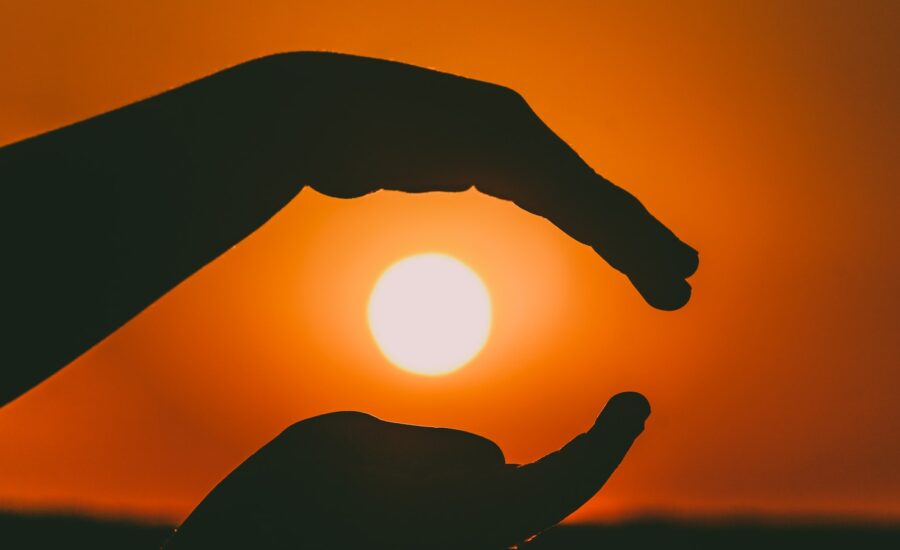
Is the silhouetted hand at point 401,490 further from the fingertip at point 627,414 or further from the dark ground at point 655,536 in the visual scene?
the dark ground at point 655,536

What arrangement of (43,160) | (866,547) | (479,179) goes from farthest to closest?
(866,547), (479,179), (43,160)

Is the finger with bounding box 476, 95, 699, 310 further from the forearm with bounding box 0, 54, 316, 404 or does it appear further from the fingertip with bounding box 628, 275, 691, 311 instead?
the forearm with bounding box 0, 54, 316, 404

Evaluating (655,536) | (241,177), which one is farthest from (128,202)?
(655,536)

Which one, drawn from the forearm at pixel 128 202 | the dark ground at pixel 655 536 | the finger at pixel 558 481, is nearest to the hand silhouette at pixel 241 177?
the forearm at pixel 128 202

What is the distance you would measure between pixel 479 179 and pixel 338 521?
0.24m

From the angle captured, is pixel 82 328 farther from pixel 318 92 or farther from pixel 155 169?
pixel 318 92

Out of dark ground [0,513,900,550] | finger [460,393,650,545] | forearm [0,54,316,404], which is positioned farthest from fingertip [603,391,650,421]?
dark ground [0,513,900,550]

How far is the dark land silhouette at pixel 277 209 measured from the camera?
1.32 feet

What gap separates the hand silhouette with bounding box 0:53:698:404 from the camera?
40 cm

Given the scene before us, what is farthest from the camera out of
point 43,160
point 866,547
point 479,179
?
point 866,547

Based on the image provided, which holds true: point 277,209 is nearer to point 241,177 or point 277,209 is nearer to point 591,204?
point 241,177

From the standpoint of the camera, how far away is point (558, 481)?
44cm

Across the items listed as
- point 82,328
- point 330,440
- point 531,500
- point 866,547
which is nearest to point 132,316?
point 82,328

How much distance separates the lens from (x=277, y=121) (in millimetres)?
479
